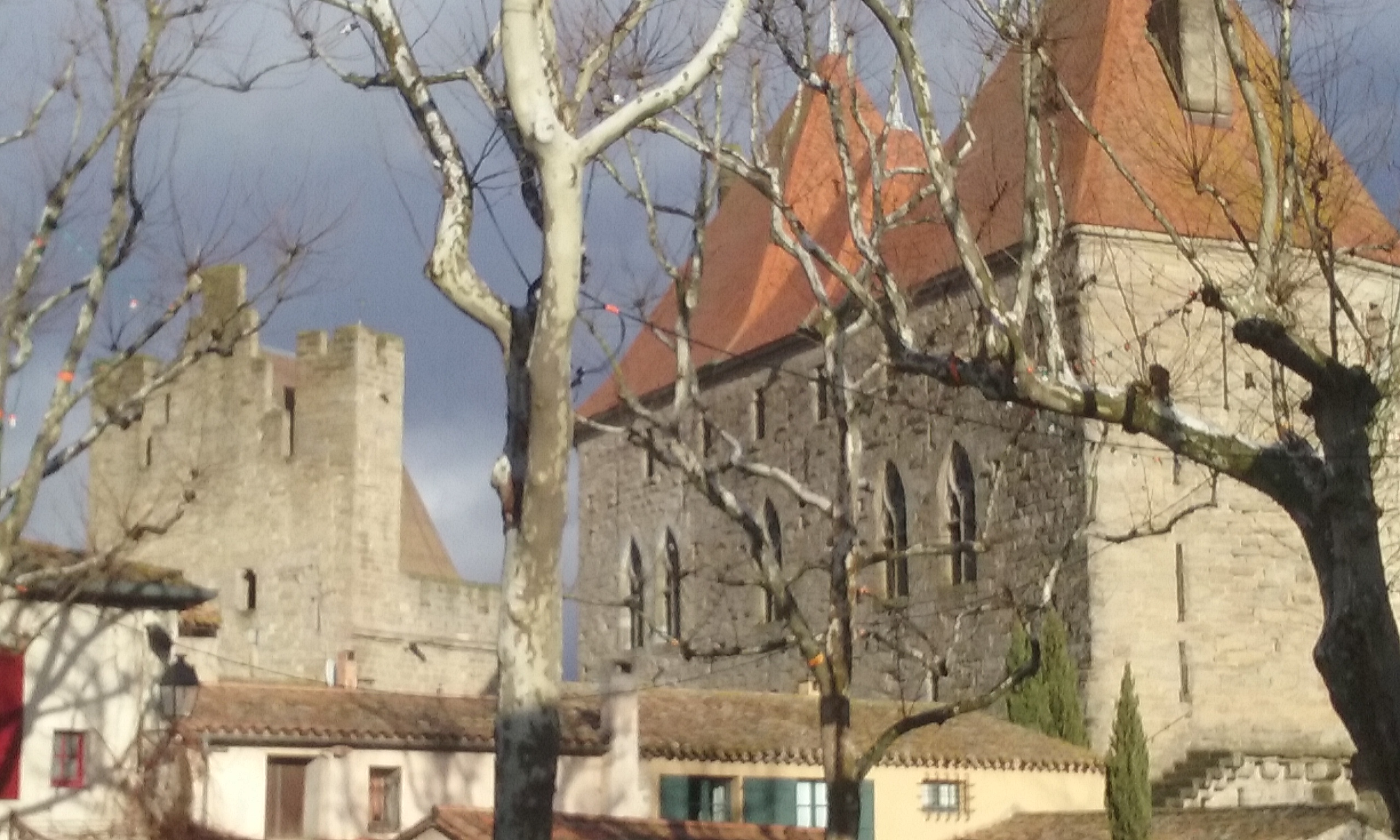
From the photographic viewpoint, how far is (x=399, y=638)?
3706 cm

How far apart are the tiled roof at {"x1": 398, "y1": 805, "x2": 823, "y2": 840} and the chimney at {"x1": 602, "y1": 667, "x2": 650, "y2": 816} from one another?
17.5 inches

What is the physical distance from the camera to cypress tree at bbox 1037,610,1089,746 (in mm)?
28609

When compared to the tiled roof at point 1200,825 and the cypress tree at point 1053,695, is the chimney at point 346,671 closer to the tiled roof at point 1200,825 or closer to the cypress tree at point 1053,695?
the tiled roof at point 1200,825

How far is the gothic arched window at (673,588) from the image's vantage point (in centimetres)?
3894

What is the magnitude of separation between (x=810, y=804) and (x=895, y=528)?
876 cm

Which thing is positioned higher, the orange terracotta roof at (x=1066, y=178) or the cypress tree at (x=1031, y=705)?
the orange terracotta roof at (x=1066, y=178)

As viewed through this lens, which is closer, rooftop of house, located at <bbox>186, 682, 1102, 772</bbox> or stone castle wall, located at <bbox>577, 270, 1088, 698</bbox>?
rooftop of house, located at <bbox>186, 682, 1102, 772</bbox>

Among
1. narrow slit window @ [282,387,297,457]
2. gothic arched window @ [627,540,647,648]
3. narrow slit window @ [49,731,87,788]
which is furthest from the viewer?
gothic arched window @ [627,540,647,648]

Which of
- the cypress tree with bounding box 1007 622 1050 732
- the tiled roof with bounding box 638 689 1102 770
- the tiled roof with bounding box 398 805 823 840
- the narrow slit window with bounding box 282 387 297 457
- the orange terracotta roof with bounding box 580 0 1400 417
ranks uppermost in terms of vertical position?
the orange terracotta roof with bounding box 580 0 1400 417

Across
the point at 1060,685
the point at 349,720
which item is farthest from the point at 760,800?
the point at 1060,685

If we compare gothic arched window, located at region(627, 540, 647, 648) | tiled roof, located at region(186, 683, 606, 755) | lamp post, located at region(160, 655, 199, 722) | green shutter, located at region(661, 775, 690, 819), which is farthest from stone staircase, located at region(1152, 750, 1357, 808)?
gothic arched window, located at region(627, 540, 647, 648)

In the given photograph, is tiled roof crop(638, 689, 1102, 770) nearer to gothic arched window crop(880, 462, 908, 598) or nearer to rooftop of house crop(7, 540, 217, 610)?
gothic arched window crop(880, 462, 908, 598)

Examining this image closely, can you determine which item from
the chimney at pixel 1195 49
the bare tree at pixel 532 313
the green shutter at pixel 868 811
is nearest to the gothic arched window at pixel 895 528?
the chimney at pixel 1195 49

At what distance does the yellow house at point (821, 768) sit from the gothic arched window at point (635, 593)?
460 inches
